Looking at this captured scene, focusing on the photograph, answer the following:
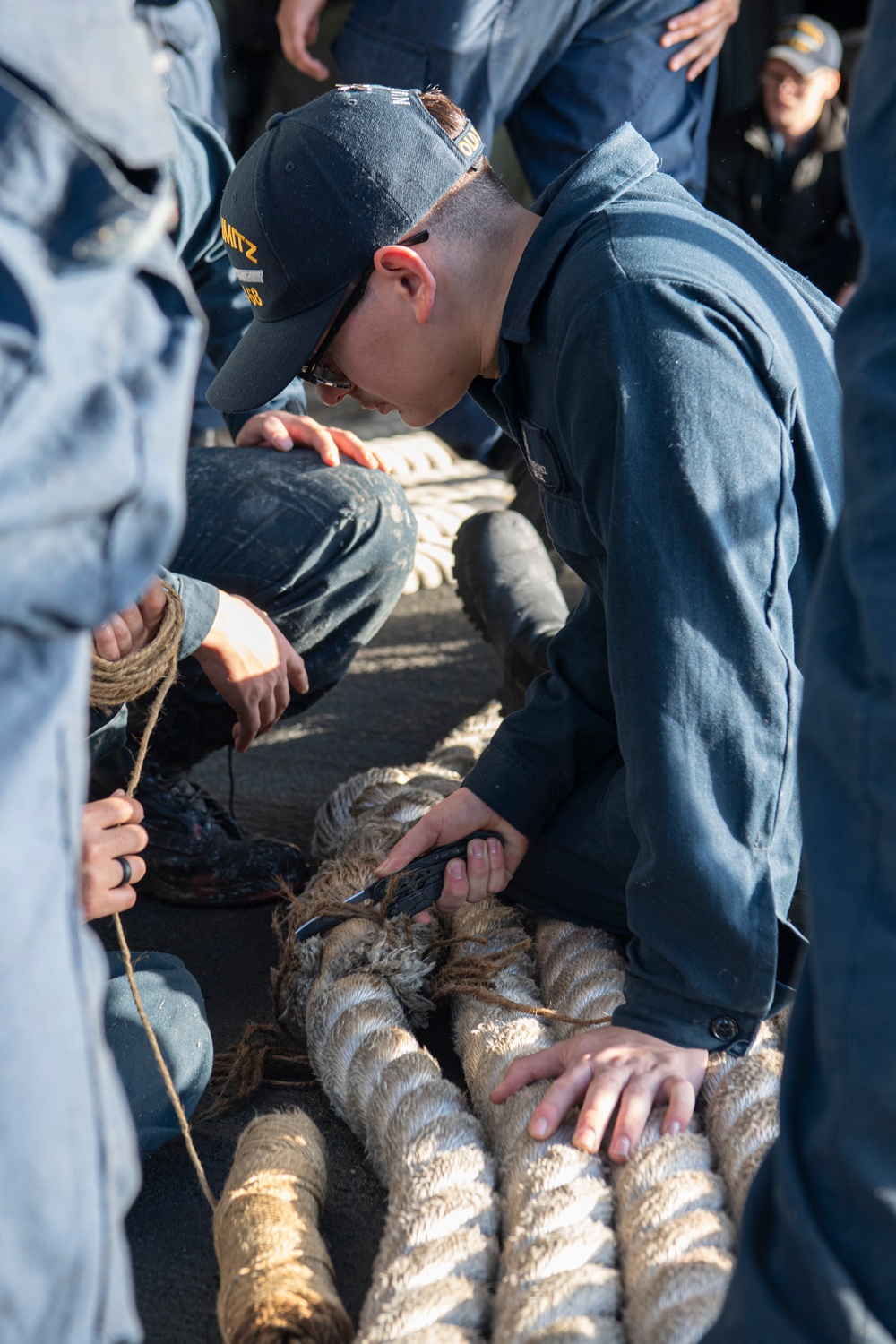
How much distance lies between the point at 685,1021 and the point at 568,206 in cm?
80

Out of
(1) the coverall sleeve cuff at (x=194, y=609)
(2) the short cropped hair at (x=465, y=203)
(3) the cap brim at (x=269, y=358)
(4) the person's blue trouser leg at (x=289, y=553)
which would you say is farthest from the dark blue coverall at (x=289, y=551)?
(2) the short cropped hair at (x=465, y=203)

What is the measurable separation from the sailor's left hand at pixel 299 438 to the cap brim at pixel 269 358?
0.44 metres

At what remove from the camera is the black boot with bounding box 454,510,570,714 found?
205 cm

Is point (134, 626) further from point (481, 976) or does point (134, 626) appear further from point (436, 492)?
point (436, 492)

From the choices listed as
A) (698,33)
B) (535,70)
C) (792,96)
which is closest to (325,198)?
(535,70)

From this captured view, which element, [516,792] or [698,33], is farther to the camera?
[698,33]

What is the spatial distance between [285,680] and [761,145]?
3.19 m

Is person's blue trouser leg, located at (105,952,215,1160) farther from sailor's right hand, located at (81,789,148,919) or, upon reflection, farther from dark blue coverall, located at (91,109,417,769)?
dark blue coverall, located at (91,109,417,769)

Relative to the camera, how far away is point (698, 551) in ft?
3.66

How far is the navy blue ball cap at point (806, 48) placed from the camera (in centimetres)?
405

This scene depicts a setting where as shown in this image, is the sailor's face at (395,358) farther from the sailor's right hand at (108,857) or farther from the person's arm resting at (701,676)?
the sailor's right hand at (108,857)

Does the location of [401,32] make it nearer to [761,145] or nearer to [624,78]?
[624,78]

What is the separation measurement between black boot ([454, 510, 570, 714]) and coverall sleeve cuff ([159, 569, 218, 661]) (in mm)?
621

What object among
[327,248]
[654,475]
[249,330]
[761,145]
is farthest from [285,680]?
[761,145]
